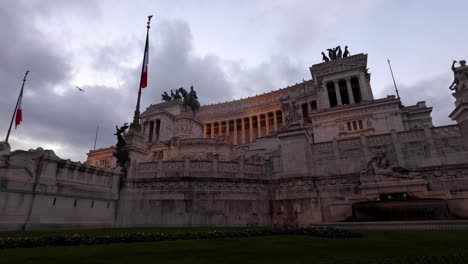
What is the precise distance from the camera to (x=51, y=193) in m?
14.8

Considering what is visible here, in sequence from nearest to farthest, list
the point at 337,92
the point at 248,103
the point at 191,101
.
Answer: the point at 337,92
the point at 191,101
the point at 248,103

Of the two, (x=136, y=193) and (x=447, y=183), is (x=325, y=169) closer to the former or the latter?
(x=447, y=183)

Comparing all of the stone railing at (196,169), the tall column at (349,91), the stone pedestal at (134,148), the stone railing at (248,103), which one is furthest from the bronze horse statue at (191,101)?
the stone railing at (196,169)

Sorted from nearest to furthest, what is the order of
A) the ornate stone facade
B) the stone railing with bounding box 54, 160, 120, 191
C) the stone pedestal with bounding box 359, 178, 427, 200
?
the ornate stone facade, the stone railing with bounding box 54, 160, 120, 191, the stone pedestal with bounding box 359, 178, 427, 200

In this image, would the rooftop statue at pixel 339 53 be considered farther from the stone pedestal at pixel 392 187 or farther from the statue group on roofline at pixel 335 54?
the stone pedestal at pixel 392 187

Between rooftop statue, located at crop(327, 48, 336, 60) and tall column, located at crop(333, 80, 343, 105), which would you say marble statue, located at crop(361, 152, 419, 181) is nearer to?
tall column, located at crop(333, 80, 343, 105)

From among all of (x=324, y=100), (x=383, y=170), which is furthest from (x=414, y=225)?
(x=324, y=100)

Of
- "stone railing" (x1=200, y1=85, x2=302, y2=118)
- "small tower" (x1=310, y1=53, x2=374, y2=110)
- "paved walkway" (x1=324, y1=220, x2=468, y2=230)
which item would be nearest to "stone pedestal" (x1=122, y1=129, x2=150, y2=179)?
"paved walkway" (x1=324, y1=220, x2=468, y2=230)

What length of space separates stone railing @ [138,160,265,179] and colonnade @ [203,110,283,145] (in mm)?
59095

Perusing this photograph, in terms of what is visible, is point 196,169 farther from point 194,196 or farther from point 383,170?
point 383,170

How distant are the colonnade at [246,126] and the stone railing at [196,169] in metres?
59.1

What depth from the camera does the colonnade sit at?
8044 cm

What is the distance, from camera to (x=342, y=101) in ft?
206

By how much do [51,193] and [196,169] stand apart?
29.6 feet
